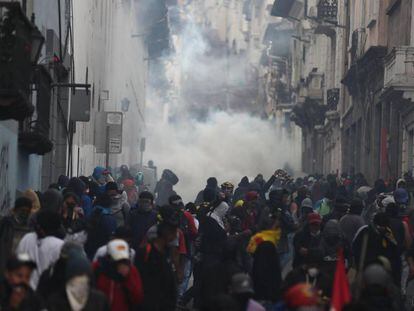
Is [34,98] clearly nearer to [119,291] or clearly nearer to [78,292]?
[119,291]

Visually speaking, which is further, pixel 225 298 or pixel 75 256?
pixel 75 256

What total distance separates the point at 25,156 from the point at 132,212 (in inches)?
196

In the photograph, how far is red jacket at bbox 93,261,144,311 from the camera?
11.1m

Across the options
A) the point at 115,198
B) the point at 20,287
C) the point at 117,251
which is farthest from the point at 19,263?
the point at 115,198

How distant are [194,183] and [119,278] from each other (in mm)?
60603

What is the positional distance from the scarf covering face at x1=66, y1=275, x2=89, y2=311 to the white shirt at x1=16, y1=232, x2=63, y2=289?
1.55 m

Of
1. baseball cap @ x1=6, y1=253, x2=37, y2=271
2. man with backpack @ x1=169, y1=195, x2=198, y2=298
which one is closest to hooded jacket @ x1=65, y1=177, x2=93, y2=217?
man with backpack @ x1=169, y1=195, x2=198, y2=298

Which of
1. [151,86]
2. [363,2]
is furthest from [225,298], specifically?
[151,86]

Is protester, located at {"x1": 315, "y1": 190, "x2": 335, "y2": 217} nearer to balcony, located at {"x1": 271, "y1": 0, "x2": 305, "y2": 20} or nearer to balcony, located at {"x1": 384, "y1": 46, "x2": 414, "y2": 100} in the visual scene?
balcony, located at {"x1": 384, "y1": 46, "x2": 414, "y2": 100}

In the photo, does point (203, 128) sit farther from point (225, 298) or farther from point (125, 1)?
point (225, 298)

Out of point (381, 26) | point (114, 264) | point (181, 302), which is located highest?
point (381, 26)

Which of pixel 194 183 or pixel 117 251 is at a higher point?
pixel 117 251

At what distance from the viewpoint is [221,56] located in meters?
159

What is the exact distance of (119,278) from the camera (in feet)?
36.0
